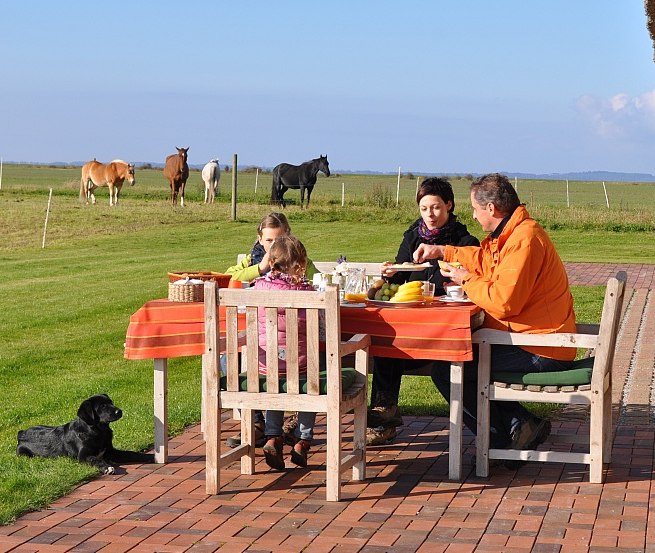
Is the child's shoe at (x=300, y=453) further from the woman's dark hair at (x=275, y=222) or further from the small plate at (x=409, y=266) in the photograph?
the woman's dark hair at (x=275, y=222)

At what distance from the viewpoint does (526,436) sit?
250 inches

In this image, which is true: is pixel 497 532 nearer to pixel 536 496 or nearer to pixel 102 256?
pixel 536 496

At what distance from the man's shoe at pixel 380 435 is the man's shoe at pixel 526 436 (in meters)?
0.79

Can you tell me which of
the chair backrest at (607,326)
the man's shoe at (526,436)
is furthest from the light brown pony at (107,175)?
the chair backrest at (607,326)

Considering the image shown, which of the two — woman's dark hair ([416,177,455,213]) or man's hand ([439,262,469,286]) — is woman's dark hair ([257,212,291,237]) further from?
man's hand ([439,262,469,286])

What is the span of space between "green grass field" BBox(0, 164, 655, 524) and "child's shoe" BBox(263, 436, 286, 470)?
37.4 inches

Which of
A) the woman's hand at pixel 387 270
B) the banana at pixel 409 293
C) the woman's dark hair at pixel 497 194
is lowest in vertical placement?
the banana at pixel 409 293

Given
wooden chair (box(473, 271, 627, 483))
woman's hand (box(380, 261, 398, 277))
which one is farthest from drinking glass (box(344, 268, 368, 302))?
wooden chair (box(473, 271, 627, 483))

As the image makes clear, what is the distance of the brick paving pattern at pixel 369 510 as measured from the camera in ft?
A: 16.3

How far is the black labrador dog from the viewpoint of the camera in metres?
6.24

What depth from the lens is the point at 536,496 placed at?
575 centimetres

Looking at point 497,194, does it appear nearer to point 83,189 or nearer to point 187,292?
point 187,292

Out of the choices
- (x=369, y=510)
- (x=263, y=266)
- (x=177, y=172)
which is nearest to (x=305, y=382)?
(x=369, y=510)

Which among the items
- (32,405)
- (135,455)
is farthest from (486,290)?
(32,405)
